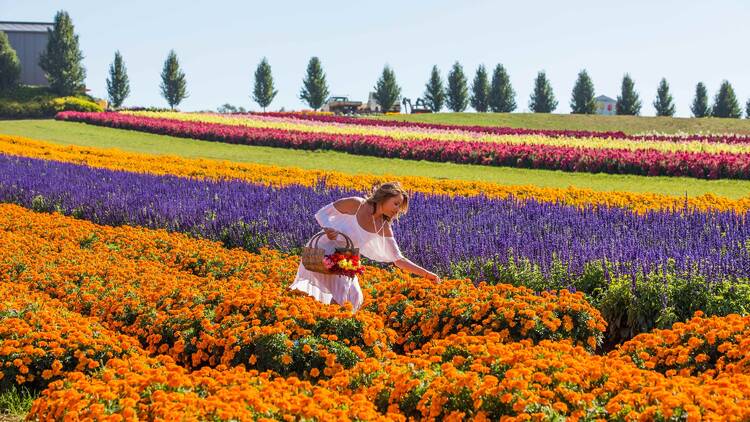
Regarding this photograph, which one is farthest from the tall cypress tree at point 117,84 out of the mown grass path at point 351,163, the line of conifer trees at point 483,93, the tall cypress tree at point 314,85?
the mown grass path at point 351,163

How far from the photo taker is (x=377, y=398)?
16.7ft

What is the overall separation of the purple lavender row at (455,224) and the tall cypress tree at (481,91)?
50.6 meters

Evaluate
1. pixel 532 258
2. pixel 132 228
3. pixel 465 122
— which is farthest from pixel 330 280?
pixel 465 122

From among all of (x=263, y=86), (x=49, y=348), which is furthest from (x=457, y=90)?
(x=49, y=348)

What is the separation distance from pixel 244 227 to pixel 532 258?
4288 millimetres

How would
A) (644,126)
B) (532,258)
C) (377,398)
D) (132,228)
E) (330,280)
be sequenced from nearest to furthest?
(377,398)
(330,280)
(532,258)
(132,228)
(644,126)

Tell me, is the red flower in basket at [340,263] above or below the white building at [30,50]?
below

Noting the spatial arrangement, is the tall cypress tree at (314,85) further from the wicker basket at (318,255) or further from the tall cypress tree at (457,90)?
the wicker basket at (318,255)

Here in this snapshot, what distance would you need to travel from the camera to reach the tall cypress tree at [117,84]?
6362 centimetres

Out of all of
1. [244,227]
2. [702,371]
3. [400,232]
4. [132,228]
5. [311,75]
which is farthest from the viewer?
[311,75]

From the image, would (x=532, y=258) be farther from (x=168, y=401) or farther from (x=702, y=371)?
(x=168, y=401)

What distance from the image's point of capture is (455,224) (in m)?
10.2


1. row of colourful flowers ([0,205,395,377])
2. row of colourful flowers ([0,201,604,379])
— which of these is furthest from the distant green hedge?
row of colourful flowers ([0,201,604,379])

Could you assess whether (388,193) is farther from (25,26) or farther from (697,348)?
(25,26)
